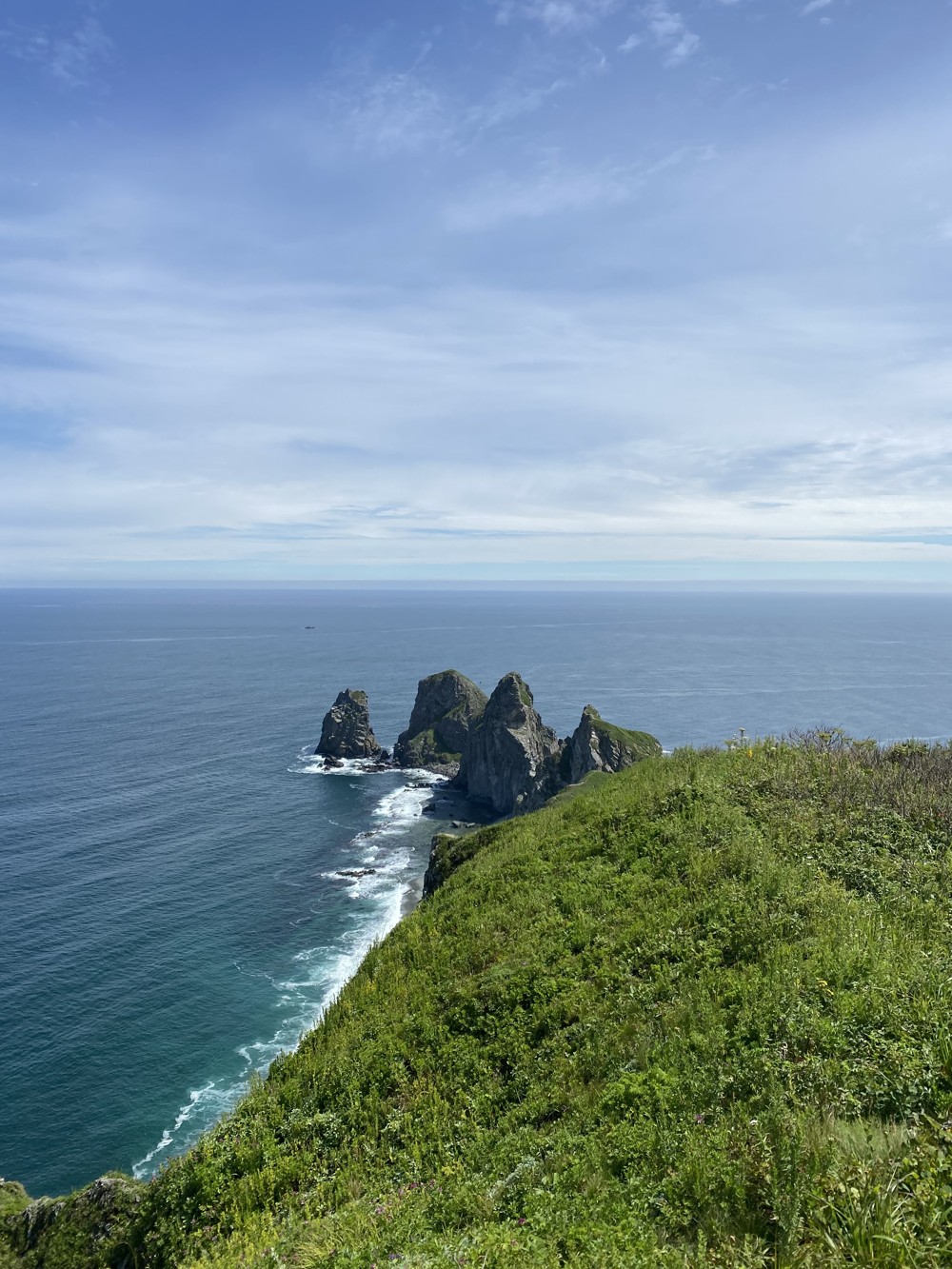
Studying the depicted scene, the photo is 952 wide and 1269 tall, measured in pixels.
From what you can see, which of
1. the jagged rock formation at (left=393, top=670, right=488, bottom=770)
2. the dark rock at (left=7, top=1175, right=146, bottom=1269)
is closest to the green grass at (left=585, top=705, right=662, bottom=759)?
the jagged rock formation at (left=393, top=670, right=488, bottom=770)

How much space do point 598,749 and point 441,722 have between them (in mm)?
A: 40198

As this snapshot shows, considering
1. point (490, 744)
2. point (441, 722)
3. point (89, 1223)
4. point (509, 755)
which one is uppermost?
point (89, 1223)

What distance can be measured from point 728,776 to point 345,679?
493 feet

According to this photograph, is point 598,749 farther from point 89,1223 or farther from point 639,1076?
point 639,1076

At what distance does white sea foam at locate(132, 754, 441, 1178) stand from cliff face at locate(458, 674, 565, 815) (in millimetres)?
10138

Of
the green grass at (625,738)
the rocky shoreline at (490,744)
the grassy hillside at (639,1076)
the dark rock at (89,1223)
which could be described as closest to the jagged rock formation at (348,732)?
the rocky shoreline at (490,744)

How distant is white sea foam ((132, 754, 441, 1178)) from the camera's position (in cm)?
3478

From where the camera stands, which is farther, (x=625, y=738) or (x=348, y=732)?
(x=348, y=732)

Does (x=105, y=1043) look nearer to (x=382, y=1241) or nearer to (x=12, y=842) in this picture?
(x=12, y=842)

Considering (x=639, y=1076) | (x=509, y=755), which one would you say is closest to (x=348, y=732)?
(x=509, y=755)

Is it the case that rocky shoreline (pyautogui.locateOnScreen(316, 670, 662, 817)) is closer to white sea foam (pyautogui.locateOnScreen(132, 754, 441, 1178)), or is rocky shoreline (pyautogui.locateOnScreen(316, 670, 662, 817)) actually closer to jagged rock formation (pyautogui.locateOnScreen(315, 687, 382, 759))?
jagged rock formation (pyautogui.locateOnScreen(315, 687, 382, 759))

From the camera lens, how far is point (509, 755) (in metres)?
88.6

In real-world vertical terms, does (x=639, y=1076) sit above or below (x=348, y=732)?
above

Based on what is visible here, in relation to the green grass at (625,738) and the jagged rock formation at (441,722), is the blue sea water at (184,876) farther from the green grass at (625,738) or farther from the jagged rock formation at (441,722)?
the green grass at (625,738)
